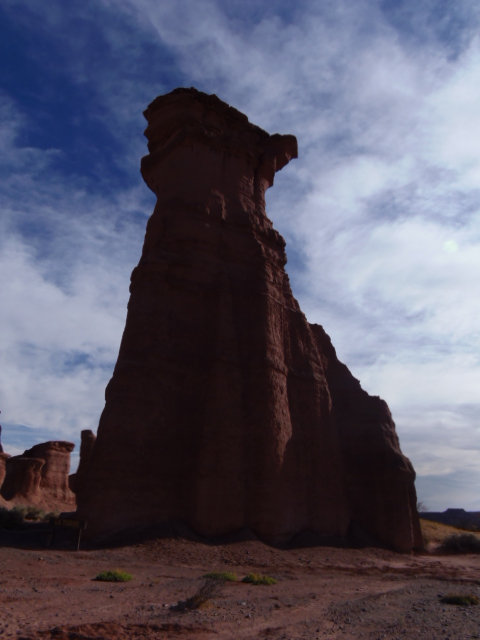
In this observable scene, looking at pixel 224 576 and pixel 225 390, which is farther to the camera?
pixel 225 390

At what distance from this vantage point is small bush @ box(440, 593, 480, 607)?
31.4 feet

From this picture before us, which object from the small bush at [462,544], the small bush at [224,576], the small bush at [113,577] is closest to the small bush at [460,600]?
the small bush at [224,576]

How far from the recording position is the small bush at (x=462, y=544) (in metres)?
22.2

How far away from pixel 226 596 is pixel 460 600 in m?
4.64

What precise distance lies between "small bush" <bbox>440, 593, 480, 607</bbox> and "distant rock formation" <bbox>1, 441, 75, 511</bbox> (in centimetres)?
2555

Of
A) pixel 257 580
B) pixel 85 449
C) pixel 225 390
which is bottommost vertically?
pixel 257 580

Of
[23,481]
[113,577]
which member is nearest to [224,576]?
[113,577]

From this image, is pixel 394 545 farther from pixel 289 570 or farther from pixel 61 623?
pixel 61 623

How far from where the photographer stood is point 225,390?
51.9 feet

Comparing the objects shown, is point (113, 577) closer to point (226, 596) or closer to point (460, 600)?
point (226, 596)

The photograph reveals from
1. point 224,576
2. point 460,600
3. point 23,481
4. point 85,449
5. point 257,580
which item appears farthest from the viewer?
point 23,481

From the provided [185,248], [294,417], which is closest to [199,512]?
[294,417]

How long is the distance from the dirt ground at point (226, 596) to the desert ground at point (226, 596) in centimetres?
2

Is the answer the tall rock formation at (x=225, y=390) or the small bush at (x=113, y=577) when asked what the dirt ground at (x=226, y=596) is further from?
the tall rock formation at (x=225, y=390)
